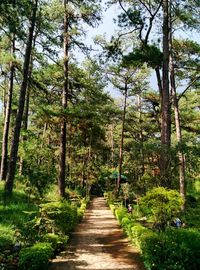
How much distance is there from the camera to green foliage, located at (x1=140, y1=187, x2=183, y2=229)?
1077cm

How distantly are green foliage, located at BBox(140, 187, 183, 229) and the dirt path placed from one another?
149cm

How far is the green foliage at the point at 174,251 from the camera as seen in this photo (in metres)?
7.95

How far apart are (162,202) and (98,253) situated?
2.56 m

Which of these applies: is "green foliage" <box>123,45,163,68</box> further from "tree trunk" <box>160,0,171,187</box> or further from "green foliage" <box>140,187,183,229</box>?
"green foliage" <box>140,187,183,229</box>

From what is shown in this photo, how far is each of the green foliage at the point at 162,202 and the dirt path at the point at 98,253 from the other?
4.89 ft

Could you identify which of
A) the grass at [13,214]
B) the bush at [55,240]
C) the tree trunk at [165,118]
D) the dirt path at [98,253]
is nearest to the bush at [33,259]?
the dirt path at [98,253]

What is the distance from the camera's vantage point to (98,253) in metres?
11.1

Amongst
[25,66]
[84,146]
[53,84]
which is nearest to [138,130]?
[84,146]

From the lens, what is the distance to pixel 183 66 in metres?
20.1

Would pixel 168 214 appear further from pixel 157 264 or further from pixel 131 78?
pixel 131 78

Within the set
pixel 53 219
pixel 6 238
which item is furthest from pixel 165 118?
pixel 6 238

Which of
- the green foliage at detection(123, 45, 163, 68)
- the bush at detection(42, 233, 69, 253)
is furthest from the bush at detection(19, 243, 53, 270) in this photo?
the green foliage at detection(123, 45, 163, 68)

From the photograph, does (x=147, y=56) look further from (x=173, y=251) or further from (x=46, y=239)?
(x=173, y=251)

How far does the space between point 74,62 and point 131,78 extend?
10122 millimetres
